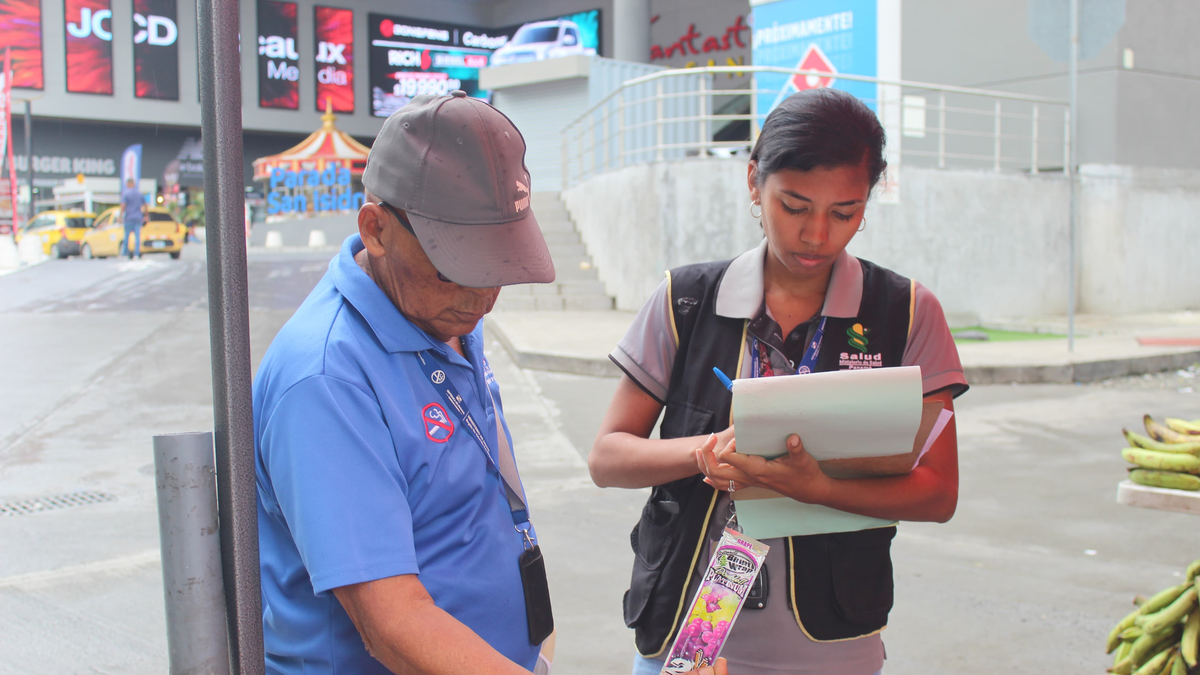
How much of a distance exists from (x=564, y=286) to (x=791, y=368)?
12894 millimetres

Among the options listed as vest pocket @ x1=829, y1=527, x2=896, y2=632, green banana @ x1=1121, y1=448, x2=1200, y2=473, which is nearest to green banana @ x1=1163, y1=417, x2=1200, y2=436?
green banana @ x1=1121, y1=448, x2=1200, y2=473

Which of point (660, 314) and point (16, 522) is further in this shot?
point (16, 522)

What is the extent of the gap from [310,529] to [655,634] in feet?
2.83

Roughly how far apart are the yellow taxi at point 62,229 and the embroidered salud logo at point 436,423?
1060 inches

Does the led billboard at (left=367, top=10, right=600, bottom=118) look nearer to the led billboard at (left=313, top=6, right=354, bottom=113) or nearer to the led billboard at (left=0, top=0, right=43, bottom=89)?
the led billboard at (left=313, top=6, right=354, bottom=113)

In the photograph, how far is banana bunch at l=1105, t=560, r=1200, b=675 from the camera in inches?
97.9

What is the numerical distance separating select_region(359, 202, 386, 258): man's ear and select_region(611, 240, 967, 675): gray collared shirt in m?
0.60

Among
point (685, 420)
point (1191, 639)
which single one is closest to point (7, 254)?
point (685, 420)

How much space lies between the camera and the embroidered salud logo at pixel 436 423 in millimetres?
1266

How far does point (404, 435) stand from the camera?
121 cm

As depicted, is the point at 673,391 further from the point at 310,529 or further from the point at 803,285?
the point at 310,529

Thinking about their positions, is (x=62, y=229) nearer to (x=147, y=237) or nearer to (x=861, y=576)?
(x=147, y=237)

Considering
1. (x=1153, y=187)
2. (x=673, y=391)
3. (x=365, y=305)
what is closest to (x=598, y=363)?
(x=673, y=391)

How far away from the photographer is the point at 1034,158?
13.5 metres
